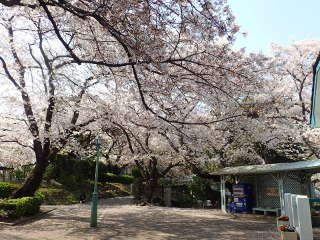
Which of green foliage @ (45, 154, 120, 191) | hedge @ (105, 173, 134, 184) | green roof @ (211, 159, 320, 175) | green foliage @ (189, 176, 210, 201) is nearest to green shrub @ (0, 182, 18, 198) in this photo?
green foliage @ (45, 154, 120, 191)

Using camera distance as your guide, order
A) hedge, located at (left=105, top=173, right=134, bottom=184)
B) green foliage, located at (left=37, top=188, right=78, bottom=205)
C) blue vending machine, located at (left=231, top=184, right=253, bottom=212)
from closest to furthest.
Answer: blue vending machine, located at (left=231, top=184, right=253, bottom=212) < green foliage, located at (left=37, top=188, right=78, bottom=205) < hedge, located at (left=105, top=173, right=134, bottom=184)

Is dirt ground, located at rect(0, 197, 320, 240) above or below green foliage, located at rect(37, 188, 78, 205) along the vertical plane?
below

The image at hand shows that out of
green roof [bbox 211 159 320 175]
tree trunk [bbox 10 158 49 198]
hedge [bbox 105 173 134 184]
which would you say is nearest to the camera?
green roof [bbox 211 159 320 175]

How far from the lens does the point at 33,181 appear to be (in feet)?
49.8

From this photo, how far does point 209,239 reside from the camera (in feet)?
30.9

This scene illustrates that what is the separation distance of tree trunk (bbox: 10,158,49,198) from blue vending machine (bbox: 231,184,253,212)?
35.3 feet

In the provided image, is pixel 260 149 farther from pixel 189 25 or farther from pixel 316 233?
pixel 189 25

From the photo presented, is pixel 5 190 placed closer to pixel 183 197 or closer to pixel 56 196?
pixel 56 196

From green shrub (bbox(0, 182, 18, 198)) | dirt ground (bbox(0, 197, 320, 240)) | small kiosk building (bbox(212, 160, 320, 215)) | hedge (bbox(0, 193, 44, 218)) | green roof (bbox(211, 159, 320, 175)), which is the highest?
green roof (bbox(211, 159, 320, 175))

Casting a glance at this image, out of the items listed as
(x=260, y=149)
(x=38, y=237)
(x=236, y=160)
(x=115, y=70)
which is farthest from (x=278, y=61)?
(x=38, y=237)

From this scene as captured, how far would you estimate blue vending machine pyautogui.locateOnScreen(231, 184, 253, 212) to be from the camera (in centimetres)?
1659

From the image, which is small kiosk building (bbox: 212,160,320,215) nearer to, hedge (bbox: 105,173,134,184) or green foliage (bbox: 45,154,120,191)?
green foliage (bbox: 45,154,120,191)

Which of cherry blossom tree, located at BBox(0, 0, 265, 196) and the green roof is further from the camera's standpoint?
the green roof

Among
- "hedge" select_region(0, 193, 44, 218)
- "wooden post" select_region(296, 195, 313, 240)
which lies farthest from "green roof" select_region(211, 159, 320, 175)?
"hedge" select_region(0, 193, 44, 218)
